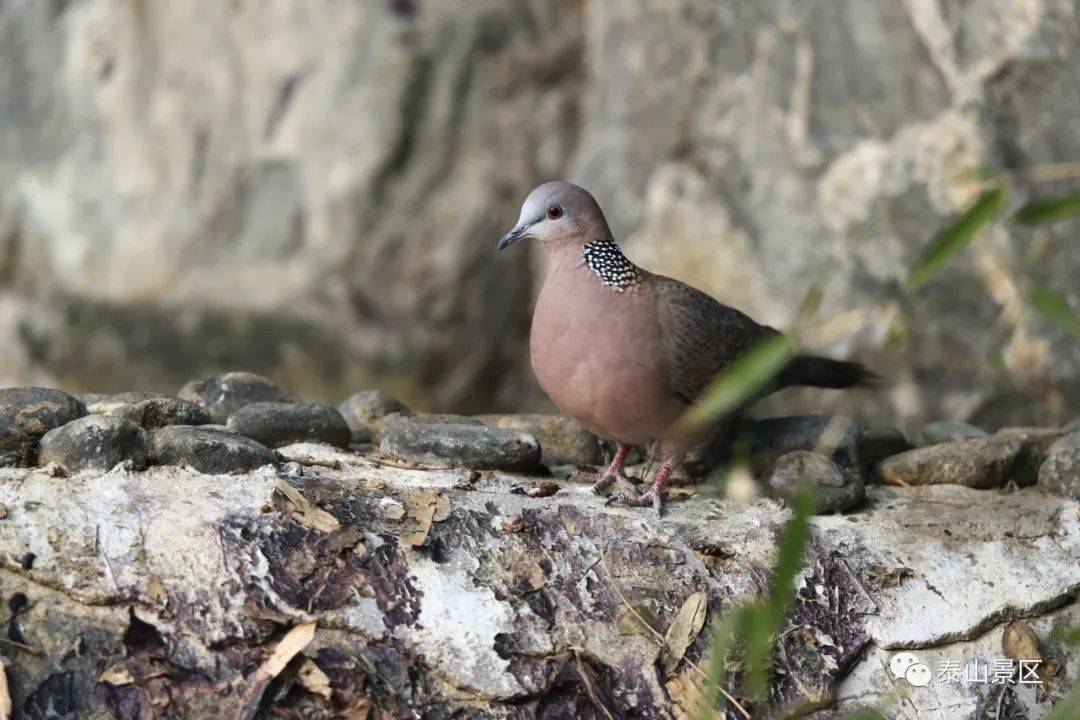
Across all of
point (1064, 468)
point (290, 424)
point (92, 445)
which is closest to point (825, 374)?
point (1064, 468)

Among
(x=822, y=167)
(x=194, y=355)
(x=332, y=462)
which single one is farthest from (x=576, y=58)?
(x=332, y=462)

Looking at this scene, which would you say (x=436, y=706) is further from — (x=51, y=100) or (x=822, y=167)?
(x=51, y=100)

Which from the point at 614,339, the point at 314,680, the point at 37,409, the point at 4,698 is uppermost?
the point at 614,339

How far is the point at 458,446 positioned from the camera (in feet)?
13.8

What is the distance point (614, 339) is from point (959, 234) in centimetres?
175

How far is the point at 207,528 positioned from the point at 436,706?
0.71 m

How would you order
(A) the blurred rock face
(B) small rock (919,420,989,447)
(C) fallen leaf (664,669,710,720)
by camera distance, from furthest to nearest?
(A) the blurred rock face, (B) small rock (919,420,989,447), (C) fallen leaf (664,669,710,720)

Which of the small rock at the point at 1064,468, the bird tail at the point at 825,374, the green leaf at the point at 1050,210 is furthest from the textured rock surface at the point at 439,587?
the green leaf at the point at 1050,210

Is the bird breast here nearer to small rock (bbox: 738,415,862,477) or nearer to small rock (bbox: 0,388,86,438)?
small rock (bbox: 738,415,862,477)

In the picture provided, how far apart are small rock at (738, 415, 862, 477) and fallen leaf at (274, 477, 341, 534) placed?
1.53 m

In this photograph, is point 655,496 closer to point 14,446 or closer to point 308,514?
point 308,514

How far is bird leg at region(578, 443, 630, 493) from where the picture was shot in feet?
14.1

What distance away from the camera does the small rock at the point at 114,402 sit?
4121 mm

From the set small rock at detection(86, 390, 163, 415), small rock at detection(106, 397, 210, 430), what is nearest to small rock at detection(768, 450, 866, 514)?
small rock at detection(106, 397, 210, 430)
